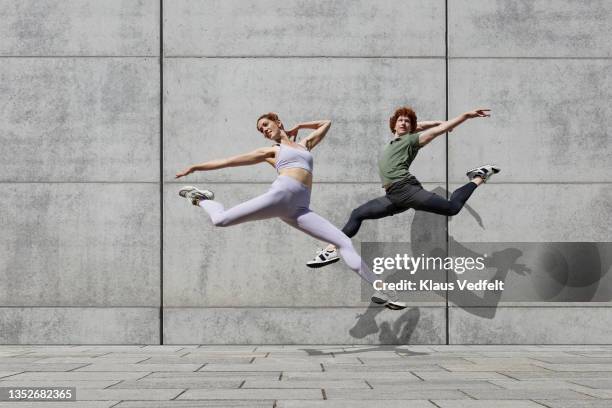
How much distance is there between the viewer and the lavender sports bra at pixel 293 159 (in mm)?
7484

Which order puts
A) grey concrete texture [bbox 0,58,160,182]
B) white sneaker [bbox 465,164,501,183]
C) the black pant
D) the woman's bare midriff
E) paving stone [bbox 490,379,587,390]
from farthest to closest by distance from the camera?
1. grey concrete texture [bbox 0,58,160,182]
2. white sneaker [bbox 465,164,501,183]
3. the black pant
4. the woman's bare midriff
5. paving stone [bbox 490,379,587,390]

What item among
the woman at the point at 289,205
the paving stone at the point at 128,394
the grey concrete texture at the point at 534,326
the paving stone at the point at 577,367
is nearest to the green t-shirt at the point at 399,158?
the woman at the point at 289,205

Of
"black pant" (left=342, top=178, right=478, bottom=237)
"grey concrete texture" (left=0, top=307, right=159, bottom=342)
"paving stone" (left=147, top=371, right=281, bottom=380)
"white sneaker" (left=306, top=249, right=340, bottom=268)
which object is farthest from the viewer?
"grey concrete texture" (left=0, top=307, right=159, bottom=342)

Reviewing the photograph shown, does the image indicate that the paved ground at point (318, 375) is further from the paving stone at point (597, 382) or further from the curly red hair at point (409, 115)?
the curly red hair at point (409, 115)

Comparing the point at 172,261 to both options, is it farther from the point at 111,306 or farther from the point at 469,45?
the point at 469,45

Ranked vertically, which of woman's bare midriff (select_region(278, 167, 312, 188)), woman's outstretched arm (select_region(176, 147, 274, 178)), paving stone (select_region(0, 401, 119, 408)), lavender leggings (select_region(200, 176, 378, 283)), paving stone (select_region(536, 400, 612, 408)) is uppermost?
woman's outstretched arm (select_region(176, 147, 274, 178))

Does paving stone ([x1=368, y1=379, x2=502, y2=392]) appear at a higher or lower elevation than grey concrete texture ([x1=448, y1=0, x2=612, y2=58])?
lower

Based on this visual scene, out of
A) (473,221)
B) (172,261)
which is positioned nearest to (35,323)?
(172,261)

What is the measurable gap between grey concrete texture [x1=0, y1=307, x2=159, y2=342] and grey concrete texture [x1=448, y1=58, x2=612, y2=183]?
16.1ft

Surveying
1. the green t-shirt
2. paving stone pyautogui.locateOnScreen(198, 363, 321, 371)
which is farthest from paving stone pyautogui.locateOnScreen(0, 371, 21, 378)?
the green t-shirt

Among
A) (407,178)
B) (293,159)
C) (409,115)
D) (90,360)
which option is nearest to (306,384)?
(293,159)

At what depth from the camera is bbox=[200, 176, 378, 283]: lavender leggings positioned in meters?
7.29

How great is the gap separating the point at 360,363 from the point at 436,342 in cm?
246

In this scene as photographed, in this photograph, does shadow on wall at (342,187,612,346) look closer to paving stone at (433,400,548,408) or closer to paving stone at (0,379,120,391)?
paving stone at (0,379,120,391)
